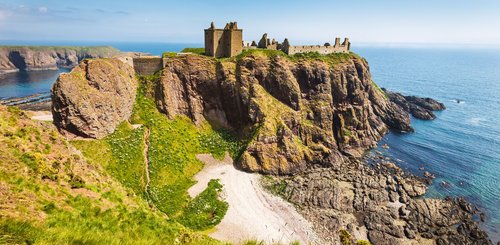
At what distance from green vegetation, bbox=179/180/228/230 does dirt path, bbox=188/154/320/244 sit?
4.26ft

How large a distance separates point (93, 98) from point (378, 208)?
60213 mm

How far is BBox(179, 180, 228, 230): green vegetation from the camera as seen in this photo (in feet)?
158

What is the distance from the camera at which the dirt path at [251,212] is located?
4712 centimetres

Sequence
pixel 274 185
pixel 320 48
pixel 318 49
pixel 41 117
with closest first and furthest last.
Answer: pixel 274 185, pixel 41 117, pixel 318 49, pixel 320 48

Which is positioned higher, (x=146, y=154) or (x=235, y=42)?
(x=235, y=42)

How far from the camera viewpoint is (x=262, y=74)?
3019 inches

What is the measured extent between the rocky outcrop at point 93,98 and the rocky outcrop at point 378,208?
3825cm

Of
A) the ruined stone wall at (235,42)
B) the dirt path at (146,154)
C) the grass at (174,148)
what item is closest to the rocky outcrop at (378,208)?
the grass at (174,148)

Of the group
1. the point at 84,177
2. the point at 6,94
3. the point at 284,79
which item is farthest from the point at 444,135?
the point at 6,94

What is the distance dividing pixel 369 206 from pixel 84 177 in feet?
169

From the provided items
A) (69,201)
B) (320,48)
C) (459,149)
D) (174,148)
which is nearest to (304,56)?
(320,48)

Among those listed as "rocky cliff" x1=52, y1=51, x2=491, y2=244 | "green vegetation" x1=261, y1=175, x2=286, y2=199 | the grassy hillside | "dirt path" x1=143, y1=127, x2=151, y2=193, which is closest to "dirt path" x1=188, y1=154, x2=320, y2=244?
"green vegetation" x1=261, y1=175, x2=286, y2=199

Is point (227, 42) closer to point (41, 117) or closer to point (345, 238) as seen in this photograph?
point (41, 117)

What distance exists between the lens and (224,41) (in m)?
78.1
